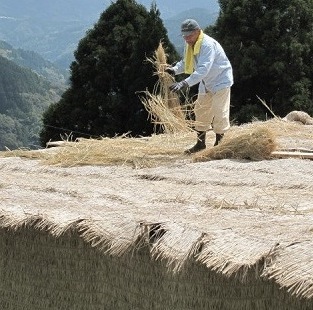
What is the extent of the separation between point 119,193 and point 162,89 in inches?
90.5

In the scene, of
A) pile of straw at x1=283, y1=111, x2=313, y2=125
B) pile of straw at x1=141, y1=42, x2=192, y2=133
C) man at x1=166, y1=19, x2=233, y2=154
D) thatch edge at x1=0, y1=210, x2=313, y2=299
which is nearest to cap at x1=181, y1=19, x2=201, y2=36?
man at x1=166, y1=19, x2=233, y2=154

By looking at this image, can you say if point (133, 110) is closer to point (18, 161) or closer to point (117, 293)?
point (18, 161)

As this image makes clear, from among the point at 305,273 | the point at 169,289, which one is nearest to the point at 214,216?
the point at 169,289

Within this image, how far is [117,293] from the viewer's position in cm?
459

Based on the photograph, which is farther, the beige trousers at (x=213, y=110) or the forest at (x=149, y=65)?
the forest at (x=149, y=65)

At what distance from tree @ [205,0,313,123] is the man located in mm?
9461

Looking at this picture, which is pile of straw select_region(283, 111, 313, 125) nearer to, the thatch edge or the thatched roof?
the thatched roof

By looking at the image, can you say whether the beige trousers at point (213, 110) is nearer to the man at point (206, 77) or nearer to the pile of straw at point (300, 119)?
the man at point (206, 77)

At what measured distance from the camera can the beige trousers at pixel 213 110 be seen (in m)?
6.77

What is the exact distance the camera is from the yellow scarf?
21.5 ft

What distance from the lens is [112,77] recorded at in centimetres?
1669

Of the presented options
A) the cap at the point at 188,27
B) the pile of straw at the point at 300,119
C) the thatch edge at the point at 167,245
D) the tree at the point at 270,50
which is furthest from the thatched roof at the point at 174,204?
the tree at the point at 270,50

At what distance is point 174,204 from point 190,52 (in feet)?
7.21

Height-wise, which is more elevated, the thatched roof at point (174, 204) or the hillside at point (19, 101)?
the thatched roof at point (174, 204)
